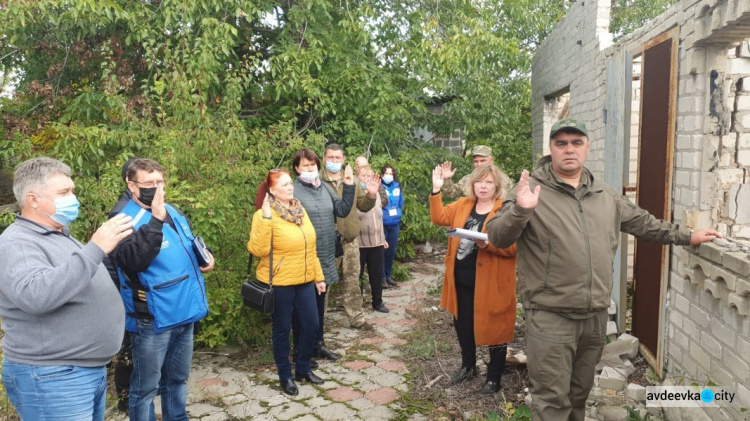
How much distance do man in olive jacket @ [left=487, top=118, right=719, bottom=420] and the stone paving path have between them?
4.27 feet

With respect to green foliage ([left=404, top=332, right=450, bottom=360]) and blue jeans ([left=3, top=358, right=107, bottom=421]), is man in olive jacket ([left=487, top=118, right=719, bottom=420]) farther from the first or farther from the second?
blue jeans ([left=3, top=358, right=107, bottom=421])

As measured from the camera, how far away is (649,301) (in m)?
4.41

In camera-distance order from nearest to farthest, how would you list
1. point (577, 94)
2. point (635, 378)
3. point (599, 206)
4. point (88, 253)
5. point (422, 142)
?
1. point (88, 253)
2. point (599, 206)
3. point (635, 378)
4. point (577, 94)
5. point (422, 142)

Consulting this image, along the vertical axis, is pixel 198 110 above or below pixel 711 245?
above

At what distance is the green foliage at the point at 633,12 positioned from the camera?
1470cm

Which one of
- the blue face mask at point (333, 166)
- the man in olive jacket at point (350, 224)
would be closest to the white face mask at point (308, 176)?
the man in olive jacket at point (350, 224)

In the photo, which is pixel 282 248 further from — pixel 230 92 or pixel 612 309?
pixel 612 309

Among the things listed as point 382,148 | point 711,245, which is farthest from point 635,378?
point 382,148

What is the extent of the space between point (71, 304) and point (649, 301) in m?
4.22

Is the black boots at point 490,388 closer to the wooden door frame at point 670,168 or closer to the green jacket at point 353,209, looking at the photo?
the wooden door frame at point 670,168

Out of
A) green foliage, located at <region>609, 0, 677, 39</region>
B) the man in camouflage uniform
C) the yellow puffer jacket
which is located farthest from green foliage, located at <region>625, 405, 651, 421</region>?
green foliage, located at <region>609, 0, 677, 39</region>

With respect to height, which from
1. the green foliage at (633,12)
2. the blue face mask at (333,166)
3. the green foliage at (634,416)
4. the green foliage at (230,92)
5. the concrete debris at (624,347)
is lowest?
the green foliage at (634,416)

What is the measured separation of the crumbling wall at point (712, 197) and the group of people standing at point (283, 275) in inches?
15.9

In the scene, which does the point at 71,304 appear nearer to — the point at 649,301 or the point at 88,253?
the point at 88,253
